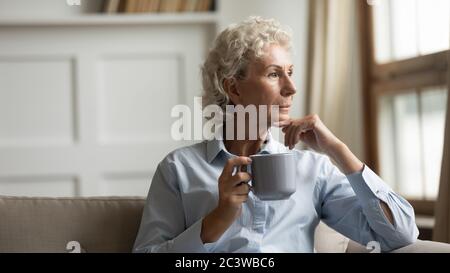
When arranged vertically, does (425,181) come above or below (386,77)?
below

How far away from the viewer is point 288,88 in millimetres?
1244

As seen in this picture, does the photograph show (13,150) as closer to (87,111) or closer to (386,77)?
(87,111)

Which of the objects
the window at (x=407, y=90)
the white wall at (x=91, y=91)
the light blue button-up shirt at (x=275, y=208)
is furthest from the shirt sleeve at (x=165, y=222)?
the white wall at (x=91, y=91)

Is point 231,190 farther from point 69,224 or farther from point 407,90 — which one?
point 407,90

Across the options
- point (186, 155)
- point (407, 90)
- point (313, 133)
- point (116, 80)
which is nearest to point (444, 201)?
point (407, 90)

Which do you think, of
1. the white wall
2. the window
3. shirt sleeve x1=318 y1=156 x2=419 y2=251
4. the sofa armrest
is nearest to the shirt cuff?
shirt sleeve x1=318 y1=156 x2=419 y2=251

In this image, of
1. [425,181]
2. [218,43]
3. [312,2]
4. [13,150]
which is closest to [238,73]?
[218,43]

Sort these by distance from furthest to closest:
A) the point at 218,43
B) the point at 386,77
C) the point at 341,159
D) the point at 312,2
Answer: the point at 312,2 → the point at 386,77 → the point at 218,43 → the point at 341,159

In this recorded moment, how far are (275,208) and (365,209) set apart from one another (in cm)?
17

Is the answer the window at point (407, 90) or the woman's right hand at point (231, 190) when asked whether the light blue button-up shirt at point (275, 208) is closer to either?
the woman's right hand at point (231, 190)

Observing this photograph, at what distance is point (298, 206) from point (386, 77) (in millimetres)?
1348

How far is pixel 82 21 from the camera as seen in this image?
110 inches

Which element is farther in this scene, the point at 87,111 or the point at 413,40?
the point at 87,111

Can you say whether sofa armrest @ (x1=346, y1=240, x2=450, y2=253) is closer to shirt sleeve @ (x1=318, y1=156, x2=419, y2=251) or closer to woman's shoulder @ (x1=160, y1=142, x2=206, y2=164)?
shirt sleeve @ (x1=318, y1=156, x2=419, y2=251)
